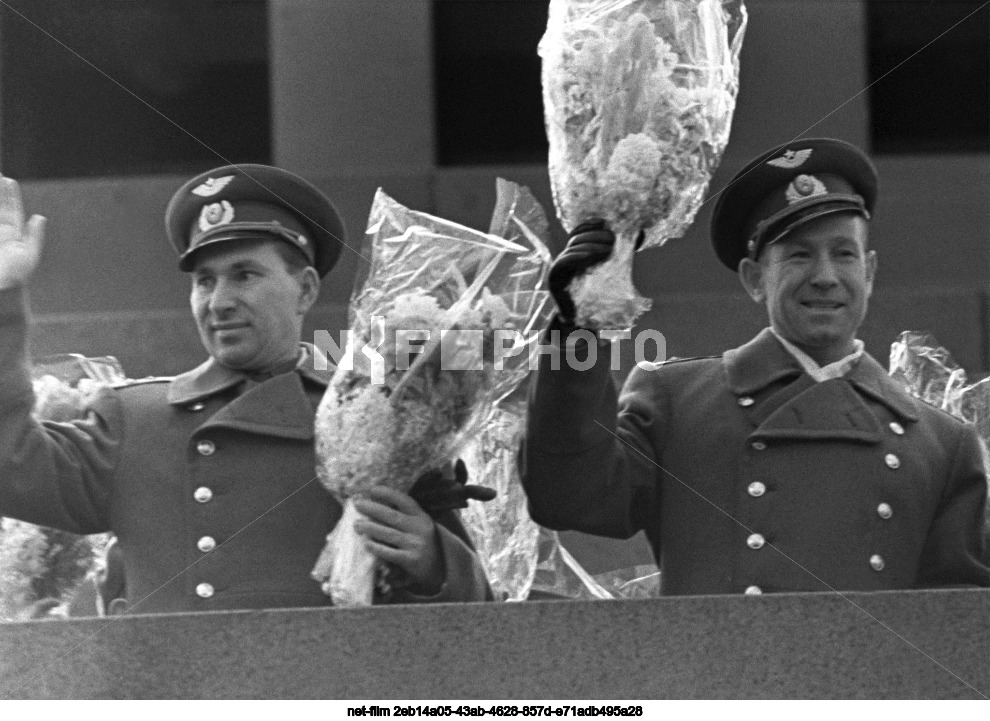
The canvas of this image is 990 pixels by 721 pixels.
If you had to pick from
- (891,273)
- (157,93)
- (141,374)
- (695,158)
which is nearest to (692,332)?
(891,273)

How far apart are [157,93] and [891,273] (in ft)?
5.17

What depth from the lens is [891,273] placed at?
9.47 ft

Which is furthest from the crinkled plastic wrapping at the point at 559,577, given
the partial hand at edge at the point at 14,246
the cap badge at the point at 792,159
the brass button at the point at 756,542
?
the partial hand at edge at the point at 14,246

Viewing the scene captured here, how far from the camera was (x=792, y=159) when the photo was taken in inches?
98.8

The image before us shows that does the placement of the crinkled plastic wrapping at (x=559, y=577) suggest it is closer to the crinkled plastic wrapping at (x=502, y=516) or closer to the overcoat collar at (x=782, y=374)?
the crinkled plastic wrapping at (x=502, y=516)

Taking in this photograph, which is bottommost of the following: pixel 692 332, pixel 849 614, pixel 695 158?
pixel 849 614

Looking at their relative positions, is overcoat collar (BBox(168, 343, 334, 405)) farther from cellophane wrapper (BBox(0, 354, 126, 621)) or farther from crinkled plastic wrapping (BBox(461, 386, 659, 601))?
crinkled plastic wrapping (BBox(461, 386, 659, 601))

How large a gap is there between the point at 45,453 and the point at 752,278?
1178mm

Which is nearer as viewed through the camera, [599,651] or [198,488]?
[599,651]

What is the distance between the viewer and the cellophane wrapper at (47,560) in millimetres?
2494

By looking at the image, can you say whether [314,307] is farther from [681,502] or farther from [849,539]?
[849,539]

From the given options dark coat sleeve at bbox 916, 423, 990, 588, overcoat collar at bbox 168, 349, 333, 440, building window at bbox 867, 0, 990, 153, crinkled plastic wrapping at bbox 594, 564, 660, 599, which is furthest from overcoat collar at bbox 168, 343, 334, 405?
building window at bbox 867, 0, 990, 153

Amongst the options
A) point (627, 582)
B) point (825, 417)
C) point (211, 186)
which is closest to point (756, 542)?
point (825, 417)

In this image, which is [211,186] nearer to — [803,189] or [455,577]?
[455,577]
